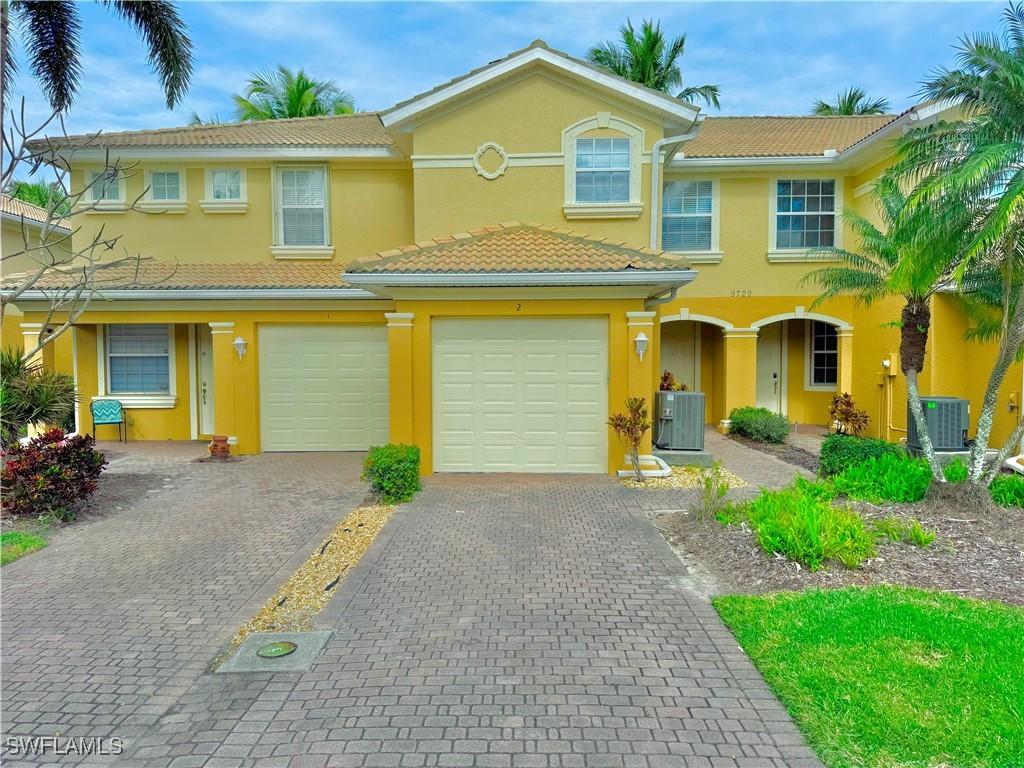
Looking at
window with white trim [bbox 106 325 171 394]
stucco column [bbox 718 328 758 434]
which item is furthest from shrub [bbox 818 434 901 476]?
window with white trim [bbox 106 325 171 394]

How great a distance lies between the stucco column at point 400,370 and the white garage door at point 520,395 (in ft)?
1.44

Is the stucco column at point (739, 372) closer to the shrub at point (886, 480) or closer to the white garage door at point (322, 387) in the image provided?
the shrub at point (886, 480)

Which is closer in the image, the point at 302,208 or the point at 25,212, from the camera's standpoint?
the point at 302,208

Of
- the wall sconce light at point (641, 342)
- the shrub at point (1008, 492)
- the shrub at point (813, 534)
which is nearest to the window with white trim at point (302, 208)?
the wall sconce light at point (641, 342)

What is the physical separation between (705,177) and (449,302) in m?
8.38

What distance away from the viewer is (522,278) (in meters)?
9.52

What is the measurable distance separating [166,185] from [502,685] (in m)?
14.3

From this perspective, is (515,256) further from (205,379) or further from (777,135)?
(777,135)

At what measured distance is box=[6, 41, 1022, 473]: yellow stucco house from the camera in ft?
33.5

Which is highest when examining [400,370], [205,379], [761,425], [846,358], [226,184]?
[226,184]

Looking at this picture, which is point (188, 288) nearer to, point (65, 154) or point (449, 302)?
point (65, 154)

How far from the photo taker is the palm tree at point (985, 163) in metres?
6.45

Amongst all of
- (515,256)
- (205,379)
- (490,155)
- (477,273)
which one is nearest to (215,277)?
(205,379)

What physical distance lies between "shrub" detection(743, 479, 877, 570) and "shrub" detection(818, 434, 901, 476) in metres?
3.01
